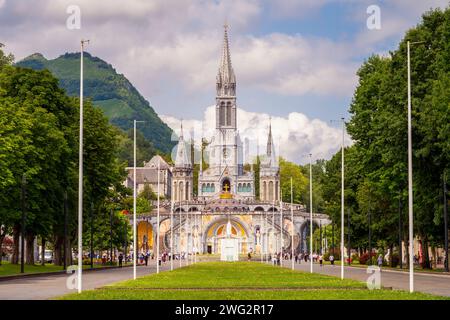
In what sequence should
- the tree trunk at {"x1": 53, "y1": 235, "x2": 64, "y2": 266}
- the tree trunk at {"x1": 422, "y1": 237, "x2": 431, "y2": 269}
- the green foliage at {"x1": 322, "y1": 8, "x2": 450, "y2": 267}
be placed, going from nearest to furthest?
the green foliage at {"x1": 322, "y1": 8, "x2": 450, "y2": 267} < the tree trunk at {"x1": 422, "y1": 237, "x2": 431, "y2": 269} < the tree trunk at {"x1": 53, "y1": 235, "x2": 64, "y2": 266}

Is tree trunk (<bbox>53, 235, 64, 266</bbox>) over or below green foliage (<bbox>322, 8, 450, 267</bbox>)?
below

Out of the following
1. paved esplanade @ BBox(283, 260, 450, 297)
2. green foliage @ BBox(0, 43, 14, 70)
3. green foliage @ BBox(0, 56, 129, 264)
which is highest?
green foliage @ BBox(0, 43, 14, 70)

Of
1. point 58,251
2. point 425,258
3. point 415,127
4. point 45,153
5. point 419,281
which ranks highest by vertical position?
point 415,127

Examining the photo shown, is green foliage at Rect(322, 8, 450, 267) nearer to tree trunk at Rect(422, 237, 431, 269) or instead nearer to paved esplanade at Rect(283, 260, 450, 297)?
tree trunk at Rect(422, 237, 431, 269)

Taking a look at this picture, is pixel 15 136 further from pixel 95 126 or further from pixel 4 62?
pixel 4 62

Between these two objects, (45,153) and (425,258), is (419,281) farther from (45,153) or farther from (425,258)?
(45,153)

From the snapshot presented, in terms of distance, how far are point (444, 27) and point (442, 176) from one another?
9.83m

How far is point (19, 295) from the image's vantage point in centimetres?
3888

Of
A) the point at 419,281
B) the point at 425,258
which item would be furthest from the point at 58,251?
the point at 419,281

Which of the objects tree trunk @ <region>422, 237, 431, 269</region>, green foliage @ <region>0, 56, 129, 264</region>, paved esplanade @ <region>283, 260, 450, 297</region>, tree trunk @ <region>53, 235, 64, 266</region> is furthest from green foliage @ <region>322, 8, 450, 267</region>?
tree trunk @ <region>53, 235, 64, 266</region>

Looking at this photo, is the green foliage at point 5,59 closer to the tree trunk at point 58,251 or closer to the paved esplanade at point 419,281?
the tree trunk at point 58,251

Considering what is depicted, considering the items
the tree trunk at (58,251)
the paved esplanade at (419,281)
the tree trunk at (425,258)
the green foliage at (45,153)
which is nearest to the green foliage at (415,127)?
the tree trunk at (425,258)

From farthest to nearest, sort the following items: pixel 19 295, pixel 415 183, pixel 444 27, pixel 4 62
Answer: pixel 4 62
pixel 415 183
pixel 444 27
pixel 19 295
